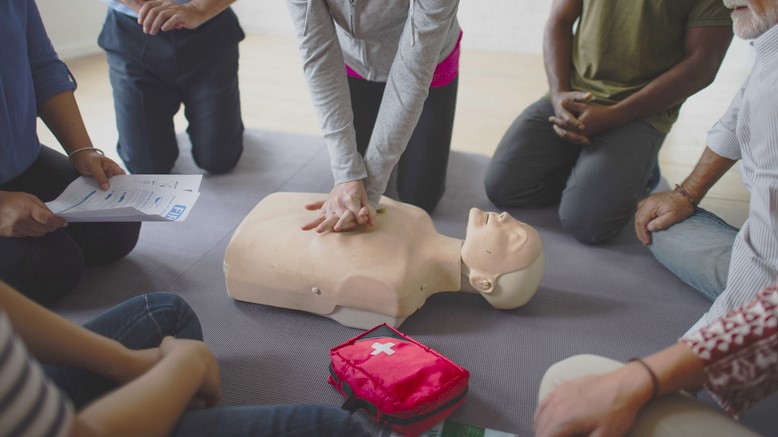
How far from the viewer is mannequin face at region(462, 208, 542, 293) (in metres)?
1.29

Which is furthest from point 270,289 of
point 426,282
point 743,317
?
point 743,317

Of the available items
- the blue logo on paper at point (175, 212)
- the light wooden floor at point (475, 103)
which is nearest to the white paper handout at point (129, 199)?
the blue logo on paper at point (175, 212)

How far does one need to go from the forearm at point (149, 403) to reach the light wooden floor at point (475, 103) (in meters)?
1.78

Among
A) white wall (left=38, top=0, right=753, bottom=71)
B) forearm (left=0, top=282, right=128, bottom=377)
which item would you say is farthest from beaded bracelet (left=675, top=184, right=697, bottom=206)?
white wall (left=38, top=0, right=753, bottom=71)

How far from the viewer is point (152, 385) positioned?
2.31ft

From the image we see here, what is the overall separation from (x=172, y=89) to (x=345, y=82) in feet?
3.09

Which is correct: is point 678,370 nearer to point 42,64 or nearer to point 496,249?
point 496,249

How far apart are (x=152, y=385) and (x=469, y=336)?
2.68 feet

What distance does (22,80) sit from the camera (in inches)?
51.3

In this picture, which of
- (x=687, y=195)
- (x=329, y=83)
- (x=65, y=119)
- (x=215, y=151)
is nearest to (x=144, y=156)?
(x=215, y=151)

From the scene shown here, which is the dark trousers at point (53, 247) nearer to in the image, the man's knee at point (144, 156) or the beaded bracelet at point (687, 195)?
the man's knee at point (144, 156)

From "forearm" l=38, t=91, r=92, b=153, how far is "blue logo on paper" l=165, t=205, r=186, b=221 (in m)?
0.42

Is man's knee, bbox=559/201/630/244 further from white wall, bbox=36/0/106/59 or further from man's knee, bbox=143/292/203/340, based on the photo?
white wall, bbox=36/0/106/59

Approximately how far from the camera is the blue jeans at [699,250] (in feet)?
4.61
